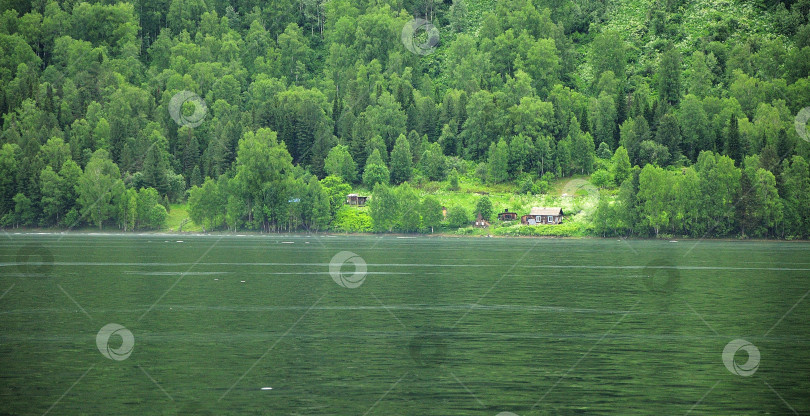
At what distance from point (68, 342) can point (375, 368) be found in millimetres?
20779

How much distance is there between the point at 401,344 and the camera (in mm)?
55469

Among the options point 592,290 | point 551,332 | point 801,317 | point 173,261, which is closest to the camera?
point 551,332

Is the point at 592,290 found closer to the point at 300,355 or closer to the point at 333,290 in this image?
the point at 333,290

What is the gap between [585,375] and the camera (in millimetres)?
45812

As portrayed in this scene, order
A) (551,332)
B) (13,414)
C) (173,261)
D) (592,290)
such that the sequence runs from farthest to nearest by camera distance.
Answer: (173,261)
(592,290)
(551,332)
(13,414)

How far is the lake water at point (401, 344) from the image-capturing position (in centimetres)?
3988

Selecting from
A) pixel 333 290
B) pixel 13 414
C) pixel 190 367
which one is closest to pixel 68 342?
pixel 190 367

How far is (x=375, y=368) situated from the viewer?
47.3m

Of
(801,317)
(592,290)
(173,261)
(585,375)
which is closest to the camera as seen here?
(585,375)

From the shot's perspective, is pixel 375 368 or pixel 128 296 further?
pixel 128 296

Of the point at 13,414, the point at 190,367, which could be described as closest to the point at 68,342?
the point at 190,367

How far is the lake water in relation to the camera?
39875 millimetres

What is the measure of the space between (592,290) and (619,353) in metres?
41.4

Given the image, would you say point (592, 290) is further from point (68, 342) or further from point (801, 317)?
point (68, 342)
